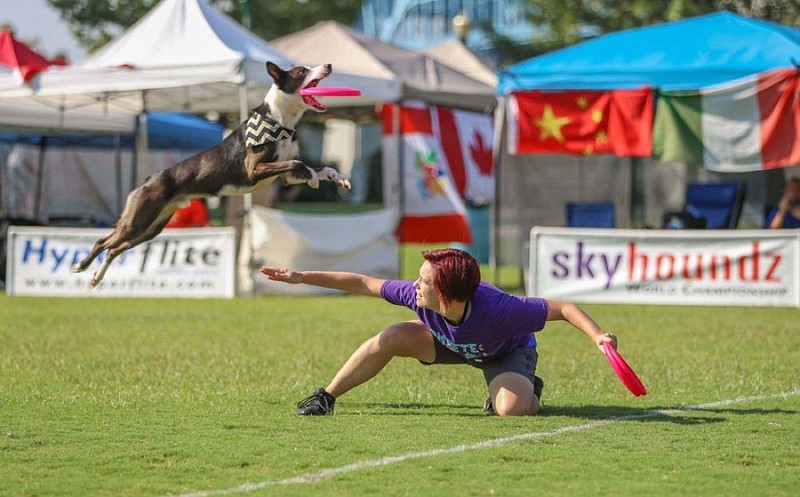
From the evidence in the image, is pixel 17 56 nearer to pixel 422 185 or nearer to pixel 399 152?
pixel 399 152

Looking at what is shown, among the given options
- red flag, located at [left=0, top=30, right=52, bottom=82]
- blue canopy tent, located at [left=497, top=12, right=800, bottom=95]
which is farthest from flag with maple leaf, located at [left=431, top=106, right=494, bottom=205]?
red flag, located at [left=0, top=30, right=52, bottom=82]

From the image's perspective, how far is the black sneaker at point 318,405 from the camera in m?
7.68

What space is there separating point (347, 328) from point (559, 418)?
20.9 ft

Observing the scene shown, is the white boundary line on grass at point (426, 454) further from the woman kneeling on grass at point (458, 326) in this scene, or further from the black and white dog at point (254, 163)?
the black and white dog at point (254, 163)

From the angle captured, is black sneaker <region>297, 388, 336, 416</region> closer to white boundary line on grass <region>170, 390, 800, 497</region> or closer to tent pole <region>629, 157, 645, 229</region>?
white boundary line on grass <region>170, 390, 800, 497</region>

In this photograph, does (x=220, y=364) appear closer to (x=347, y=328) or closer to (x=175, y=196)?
(x=175, y=196)

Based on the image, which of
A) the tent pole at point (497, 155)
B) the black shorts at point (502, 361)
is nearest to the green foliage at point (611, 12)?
the tent pole at point (497, 155)

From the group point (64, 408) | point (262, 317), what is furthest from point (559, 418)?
A: point (262, 317)

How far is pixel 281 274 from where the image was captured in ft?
23.2

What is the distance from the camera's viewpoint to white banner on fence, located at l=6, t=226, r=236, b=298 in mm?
17453

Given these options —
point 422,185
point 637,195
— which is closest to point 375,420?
point 422,185

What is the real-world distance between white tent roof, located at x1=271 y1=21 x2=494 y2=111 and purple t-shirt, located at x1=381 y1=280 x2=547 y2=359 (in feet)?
50.8

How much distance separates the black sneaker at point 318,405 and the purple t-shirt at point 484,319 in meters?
0.80

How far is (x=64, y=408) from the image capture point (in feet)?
26.3
